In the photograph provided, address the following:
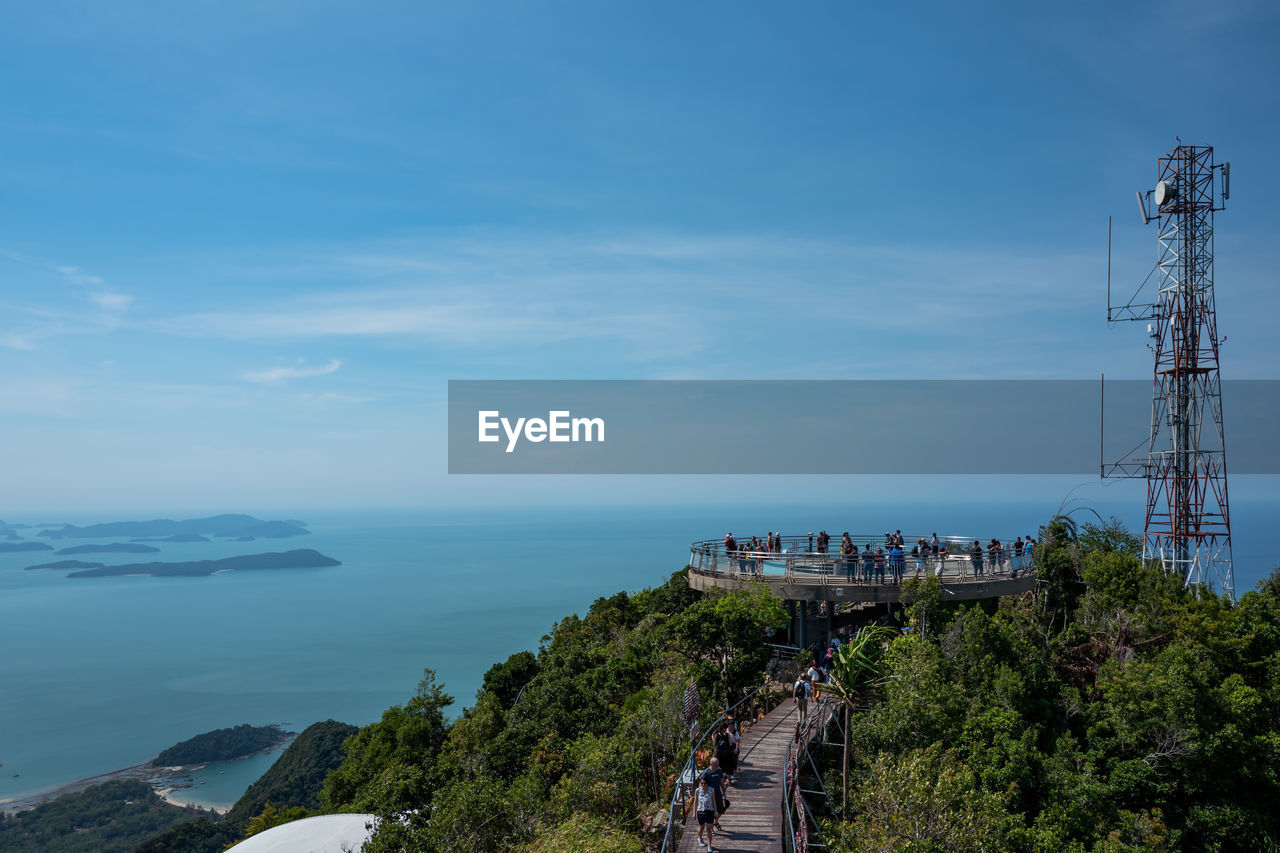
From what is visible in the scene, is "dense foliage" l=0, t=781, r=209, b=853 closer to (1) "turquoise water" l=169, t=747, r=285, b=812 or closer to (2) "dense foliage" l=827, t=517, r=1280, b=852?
(1) "turquoise water" l=169, t=747, r=285, b=812

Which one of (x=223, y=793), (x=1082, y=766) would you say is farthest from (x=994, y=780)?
(x=223, y=793)

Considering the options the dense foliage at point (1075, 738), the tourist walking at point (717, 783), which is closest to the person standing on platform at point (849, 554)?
the dense foliage at point (1075, 738)

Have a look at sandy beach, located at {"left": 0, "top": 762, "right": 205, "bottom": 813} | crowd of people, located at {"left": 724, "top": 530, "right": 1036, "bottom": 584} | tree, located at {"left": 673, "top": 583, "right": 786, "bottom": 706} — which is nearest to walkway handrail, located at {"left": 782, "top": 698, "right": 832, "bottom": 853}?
tree, located at {"left": 673, "top": 583, "right": 786, "bottom": 706}

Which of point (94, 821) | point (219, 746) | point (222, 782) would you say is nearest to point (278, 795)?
point (94, 821)

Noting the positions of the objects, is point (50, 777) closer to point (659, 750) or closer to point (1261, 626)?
point (659, 750)

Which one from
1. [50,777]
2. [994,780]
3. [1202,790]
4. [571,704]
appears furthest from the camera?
[50,777]

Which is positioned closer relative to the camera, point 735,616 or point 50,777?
point 735,616
